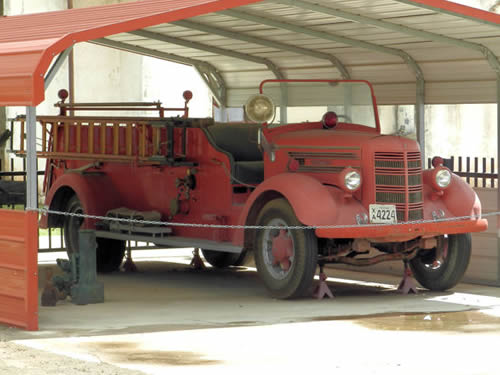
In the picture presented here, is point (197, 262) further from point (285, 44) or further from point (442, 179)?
point (442, 179)

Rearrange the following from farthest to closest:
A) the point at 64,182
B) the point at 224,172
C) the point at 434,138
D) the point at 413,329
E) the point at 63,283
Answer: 1. the point at 434,138
2. the point at 64,182
3. the point at 224,172
4. the point at 63,283
5. the point at 413,329

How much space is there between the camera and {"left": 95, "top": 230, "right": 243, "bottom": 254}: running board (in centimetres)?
1089

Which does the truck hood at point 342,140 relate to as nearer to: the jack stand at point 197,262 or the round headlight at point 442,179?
the round headlight at point 442,179

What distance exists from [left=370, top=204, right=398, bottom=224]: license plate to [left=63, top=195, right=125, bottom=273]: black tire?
156 inches

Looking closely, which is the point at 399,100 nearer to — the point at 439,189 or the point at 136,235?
the point at 439,189

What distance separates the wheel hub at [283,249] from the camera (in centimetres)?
1020

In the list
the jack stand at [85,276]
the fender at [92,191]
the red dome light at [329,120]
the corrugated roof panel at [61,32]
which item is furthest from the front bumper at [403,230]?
the fender at [92,191]

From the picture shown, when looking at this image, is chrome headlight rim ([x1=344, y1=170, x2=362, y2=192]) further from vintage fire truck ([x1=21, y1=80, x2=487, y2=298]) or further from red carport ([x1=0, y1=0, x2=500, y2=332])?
red carport ([x1=0, y1=0, x2=500, y2=332])

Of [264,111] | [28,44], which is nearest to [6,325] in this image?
[28,44]

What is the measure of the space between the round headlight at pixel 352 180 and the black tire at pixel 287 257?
543mm

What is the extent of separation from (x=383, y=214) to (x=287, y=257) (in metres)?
0.95

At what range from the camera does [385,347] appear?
768cm

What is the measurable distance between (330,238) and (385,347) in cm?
287

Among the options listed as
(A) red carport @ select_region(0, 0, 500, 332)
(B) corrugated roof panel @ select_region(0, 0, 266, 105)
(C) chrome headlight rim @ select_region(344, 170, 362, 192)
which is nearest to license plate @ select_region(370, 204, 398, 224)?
(C) chrome headlight rim @ select_region(344, 170, 362, 192)
